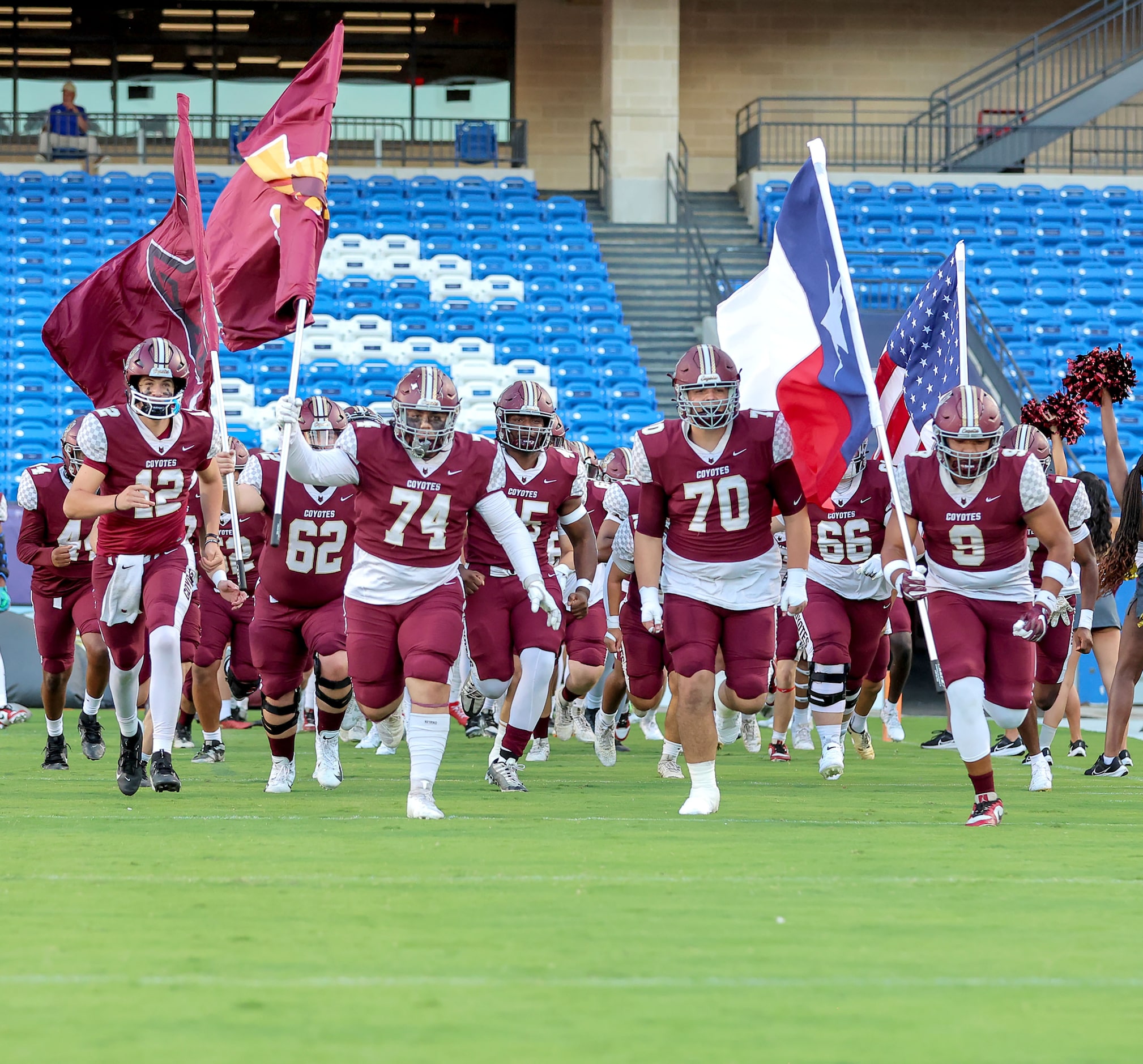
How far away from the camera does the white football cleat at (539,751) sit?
11305mm

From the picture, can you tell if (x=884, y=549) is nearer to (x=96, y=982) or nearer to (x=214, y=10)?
(x=96, y=982)

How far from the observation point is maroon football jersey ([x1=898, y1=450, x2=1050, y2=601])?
790cm

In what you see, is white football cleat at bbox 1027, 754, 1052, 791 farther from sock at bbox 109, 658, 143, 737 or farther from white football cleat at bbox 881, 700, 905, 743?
sock at bbox 109, 658, 143, 737

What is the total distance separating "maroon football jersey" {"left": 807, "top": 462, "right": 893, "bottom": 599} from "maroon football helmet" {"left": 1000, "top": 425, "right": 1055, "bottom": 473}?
0.99 metres

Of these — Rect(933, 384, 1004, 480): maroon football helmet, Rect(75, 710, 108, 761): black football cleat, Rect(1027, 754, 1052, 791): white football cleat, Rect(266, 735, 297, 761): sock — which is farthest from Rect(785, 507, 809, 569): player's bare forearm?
Rect(75, 710, 108, 761): black football cleat

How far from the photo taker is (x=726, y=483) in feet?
26.8

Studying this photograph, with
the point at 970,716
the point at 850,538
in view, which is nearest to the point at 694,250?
the point at 850,538

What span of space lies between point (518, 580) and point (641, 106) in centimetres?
1917

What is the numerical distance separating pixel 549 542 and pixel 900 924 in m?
5.33

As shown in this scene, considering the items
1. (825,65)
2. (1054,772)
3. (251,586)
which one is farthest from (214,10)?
(1054,772)

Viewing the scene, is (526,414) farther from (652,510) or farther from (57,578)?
(57,578)

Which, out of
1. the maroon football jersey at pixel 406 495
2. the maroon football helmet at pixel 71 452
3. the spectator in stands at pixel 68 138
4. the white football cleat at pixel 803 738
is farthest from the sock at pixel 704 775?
the spectator in stands at pixel 68 138

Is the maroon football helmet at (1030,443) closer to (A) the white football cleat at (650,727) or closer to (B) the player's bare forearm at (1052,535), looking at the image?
(B) the player's bare forearm at (1052,535)

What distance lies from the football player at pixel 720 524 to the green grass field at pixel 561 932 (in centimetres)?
86
